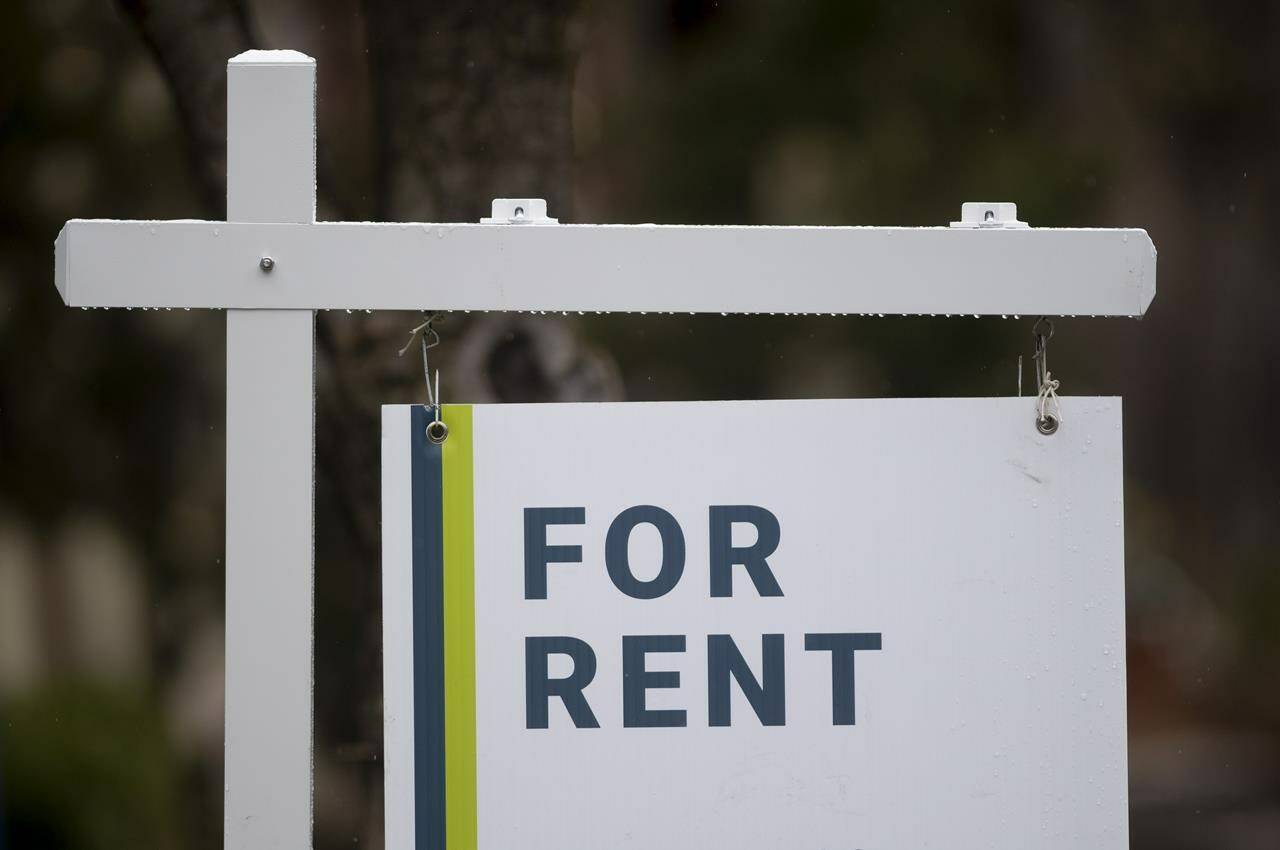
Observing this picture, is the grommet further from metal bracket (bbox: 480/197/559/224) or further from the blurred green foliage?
the blurred green foliage

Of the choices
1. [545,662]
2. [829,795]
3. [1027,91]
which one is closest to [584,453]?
[545,662]

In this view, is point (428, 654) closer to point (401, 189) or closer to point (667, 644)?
point (667, 644)

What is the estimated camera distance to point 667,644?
0.97 metres

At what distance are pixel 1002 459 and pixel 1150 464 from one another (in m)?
1.32

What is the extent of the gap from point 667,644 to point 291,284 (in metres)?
0.40

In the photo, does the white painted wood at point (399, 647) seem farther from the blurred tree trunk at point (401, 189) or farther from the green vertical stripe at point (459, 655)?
the blurred tree trunk at point (401, 189)

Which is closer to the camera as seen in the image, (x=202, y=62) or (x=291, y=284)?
(x=291, y=284)

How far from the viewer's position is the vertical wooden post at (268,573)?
3.12 feet

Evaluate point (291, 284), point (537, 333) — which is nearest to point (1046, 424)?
point (291, 284)

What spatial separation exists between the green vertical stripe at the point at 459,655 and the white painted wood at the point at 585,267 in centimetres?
11

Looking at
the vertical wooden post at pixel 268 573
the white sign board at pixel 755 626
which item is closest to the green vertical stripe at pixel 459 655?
the white sign board at pixel 755 626

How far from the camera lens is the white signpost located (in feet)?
3.12

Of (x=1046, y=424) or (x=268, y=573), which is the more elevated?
(x=1046, y=424)

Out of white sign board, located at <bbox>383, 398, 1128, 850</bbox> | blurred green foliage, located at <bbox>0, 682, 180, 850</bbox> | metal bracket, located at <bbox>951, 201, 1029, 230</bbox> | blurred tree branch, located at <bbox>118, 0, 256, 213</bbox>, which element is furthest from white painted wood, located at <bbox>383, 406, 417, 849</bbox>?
blurred green foliage, located at <bbox>0, 682, 180, 850</bbox>
